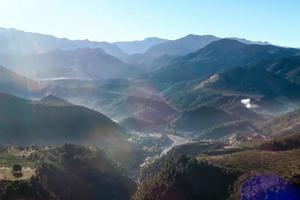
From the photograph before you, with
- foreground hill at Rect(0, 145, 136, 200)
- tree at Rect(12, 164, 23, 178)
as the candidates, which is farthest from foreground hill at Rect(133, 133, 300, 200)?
tree at Rect(12, 164, 23, 178)

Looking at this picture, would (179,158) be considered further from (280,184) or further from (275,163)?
(280,184)

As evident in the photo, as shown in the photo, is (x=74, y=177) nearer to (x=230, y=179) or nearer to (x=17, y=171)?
(x=17, y=171)

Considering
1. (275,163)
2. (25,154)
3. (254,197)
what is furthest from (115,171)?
(254,197)

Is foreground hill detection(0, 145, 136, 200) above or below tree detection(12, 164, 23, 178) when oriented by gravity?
below

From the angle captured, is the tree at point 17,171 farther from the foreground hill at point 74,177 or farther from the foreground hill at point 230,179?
the foreground hill at point 230,179

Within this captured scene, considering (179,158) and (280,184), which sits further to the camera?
→ (179,158)

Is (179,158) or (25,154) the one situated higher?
(179,158)

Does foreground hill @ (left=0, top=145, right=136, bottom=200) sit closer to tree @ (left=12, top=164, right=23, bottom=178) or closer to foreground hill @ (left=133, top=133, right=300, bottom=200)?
tree @ (left=12, top=164, right=23, bottom=178)

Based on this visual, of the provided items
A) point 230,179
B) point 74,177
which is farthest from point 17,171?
point 230,179

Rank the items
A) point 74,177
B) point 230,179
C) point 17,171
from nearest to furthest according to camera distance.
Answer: point 230,179 → point 17,171 → point 74,177
